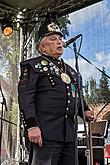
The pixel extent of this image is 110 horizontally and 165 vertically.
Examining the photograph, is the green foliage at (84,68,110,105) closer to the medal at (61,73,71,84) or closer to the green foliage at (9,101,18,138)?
the green foliage at (9,101,18,138)

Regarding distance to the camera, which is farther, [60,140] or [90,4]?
[90,4]

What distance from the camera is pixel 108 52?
4.39 m

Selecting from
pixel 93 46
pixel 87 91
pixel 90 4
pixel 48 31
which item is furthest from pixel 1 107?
pixel 48 31

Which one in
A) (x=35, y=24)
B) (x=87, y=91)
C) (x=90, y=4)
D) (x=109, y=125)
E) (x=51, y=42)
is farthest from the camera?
(x=35, y=24)

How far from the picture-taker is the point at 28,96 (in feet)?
5.44

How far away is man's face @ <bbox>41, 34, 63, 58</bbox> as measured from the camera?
1804mm

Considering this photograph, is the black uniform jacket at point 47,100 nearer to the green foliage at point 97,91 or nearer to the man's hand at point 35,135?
the man's hand at point 35,135

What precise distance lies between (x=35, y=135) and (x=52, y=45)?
524 mm

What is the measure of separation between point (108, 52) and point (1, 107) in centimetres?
162

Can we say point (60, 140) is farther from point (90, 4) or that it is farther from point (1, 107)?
point (90, 4)

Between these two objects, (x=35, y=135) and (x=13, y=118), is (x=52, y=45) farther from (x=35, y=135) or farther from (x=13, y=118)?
(x=13, y=118)

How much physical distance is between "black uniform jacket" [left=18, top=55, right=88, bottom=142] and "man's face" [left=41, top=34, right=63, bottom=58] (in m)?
0.06

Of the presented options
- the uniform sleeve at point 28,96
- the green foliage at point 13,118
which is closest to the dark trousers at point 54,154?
the uniform sleeve at point 28,96

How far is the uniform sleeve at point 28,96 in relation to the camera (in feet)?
5.26
